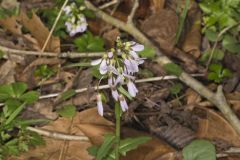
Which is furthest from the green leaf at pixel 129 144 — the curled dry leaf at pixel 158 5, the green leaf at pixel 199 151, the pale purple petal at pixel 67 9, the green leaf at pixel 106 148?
the curled dry leaf at pixel 158 5

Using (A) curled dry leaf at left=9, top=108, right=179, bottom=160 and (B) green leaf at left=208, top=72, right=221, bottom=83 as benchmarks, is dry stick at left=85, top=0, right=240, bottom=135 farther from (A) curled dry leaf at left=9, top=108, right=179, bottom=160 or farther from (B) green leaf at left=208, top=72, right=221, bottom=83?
(A) curled dry leaf at left=9, top=108, right=179, bottom=160

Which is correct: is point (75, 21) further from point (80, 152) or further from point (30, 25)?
point (80, 152)

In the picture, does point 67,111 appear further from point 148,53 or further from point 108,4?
point 108,4

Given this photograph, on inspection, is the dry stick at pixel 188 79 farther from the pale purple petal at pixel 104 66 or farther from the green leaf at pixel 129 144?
the pale purple petal at pixel 104 66

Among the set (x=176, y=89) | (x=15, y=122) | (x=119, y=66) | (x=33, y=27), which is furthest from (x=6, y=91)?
(x=119, y=66)

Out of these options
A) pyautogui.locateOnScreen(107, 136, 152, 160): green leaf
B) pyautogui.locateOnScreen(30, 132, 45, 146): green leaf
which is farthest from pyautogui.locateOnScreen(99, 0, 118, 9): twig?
pyautogui.locateOnScreen(107, 136, 152, 160): green leaf

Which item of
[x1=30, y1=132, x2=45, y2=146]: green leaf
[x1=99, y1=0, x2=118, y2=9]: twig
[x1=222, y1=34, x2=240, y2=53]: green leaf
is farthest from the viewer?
[x1=99, y1=0, x2=118, y2=9]: twig
